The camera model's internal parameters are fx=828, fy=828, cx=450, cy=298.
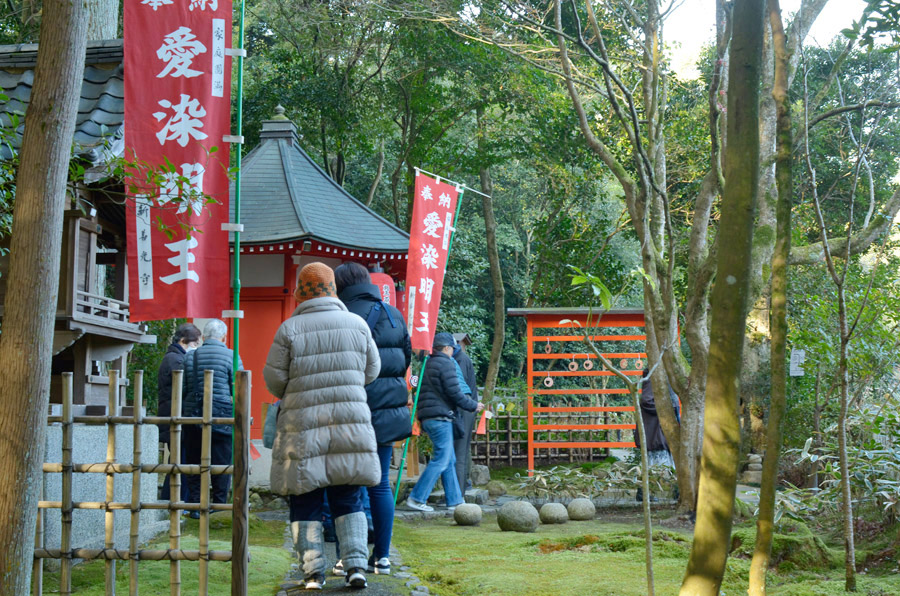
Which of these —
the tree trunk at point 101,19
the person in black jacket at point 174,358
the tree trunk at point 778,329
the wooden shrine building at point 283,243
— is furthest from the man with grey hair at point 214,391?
the tree trunk at point 101,19

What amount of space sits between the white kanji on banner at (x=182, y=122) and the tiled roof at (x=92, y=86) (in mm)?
1279

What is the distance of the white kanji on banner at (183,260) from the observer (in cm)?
500

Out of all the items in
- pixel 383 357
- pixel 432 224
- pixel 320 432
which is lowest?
pixel 320 432

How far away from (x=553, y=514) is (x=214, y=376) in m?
3.76

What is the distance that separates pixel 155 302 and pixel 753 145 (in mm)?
3626

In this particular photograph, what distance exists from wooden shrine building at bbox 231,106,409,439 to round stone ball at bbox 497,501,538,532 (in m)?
4.77

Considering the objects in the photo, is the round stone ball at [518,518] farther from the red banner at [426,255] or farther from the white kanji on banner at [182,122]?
the white kanji on banner at [182,122]

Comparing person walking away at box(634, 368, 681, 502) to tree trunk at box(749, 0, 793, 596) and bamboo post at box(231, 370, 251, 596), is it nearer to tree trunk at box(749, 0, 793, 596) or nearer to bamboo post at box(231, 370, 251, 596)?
tree trunk at box(749, 0, 793, 596)

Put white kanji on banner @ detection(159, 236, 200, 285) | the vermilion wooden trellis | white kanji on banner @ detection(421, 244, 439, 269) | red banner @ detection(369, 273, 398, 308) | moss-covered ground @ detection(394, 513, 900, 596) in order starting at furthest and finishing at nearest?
the vermilion wooden trellis, red banner @ detection(369, 273, 398, 308), white kanji on banner @ detection(421, 244, 439, 269), white kanji on banner @ detection(159, 236, 200, 285), moss-covered ground @ detection(394, 513, 900, 596)

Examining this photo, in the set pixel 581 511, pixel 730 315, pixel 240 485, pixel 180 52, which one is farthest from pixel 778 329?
pixel 581 511

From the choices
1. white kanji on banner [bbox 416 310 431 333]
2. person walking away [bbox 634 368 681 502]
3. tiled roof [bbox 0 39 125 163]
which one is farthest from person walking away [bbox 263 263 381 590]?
person walking away [bbox 634 368 681 502]

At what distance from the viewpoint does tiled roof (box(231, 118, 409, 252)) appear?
11.8 meters

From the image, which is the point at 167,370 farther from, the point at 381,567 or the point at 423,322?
the point at 423,322

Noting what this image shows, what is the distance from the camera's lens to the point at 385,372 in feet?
17.0
